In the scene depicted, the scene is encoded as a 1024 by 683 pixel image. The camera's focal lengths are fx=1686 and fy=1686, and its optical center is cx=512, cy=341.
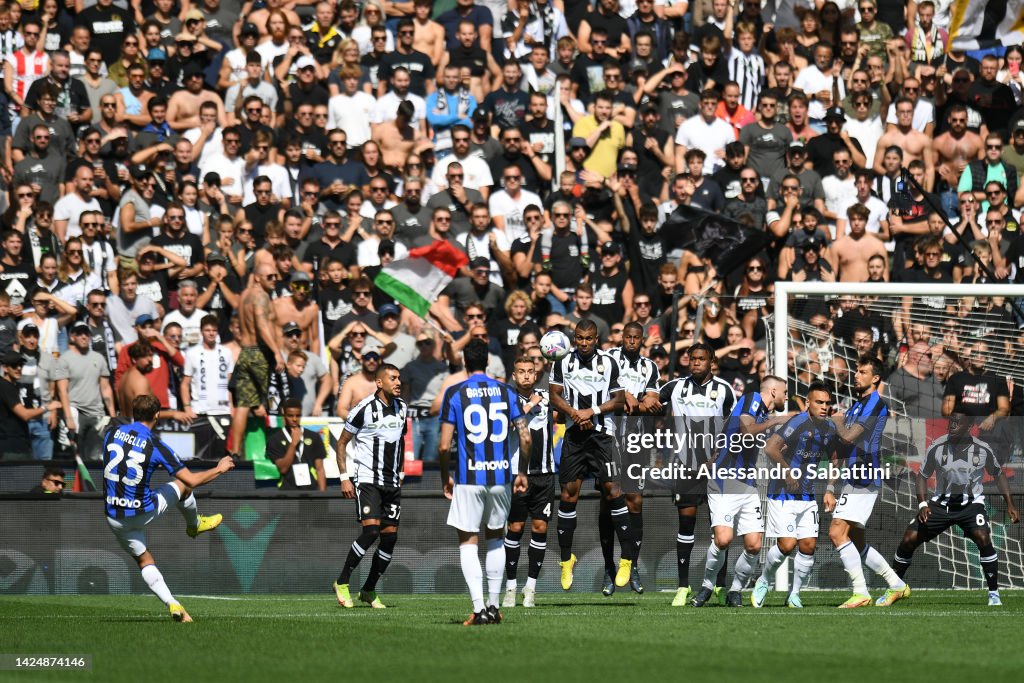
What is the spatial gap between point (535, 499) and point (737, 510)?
5.98 feet

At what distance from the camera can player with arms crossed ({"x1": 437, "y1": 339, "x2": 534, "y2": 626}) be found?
499 inches

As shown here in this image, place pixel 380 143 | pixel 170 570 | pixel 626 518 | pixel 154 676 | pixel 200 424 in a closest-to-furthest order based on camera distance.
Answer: pixel 154 676, pixel 626 518, pixel 170 570, pixel 200 424, pixel 380 143

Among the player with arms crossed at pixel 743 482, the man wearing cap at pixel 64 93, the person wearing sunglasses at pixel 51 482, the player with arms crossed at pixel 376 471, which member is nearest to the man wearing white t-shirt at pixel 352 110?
the man wearing cap at pixel 64 93

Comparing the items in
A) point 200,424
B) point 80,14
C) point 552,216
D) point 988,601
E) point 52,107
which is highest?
point 80,14

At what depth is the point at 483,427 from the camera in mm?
12742

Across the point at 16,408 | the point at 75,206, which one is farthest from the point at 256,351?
the point at 75,206

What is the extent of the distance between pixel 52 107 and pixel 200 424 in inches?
217

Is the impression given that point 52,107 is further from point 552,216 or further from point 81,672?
point 81,672

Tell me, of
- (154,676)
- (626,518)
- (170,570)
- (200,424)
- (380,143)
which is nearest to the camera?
(154,676)

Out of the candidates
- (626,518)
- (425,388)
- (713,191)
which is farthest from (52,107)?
(626,518)

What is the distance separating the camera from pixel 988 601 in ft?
51.2

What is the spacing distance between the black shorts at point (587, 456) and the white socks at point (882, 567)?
2.40 metres

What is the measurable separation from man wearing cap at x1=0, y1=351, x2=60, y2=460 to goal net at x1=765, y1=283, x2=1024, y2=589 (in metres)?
8.09

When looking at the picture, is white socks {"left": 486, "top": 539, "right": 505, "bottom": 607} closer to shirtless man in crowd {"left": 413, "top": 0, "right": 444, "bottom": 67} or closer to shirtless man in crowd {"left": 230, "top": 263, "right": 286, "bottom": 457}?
shirtless man in crowd {"left": 230, "top": 263, "right": 286, "bottom": 457}
